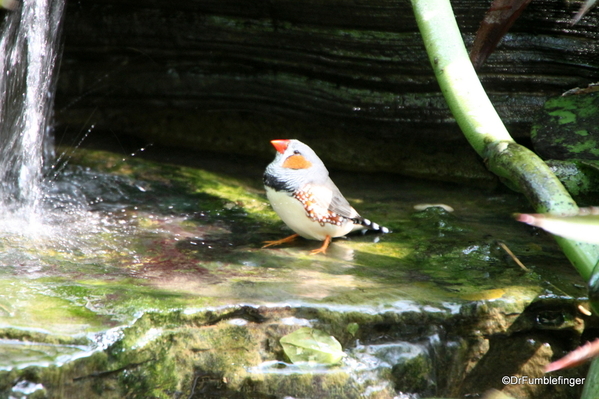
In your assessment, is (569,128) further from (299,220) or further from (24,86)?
(24,86)

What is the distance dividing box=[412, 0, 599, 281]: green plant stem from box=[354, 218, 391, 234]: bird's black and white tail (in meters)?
0.84

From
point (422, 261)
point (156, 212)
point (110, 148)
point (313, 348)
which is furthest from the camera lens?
point (110, 148)

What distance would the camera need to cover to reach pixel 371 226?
11.2 feet

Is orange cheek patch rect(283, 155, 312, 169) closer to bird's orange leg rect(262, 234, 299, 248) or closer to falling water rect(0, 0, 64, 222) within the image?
bird's orange leg rect(262, 234, 299, 248)

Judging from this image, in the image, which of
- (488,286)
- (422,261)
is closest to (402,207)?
(422,261)

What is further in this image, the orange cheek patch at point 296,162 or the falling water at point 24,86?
the falling water at point 24,86

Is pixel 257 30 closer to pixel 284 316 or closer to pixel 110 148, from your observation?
pixel 110 148

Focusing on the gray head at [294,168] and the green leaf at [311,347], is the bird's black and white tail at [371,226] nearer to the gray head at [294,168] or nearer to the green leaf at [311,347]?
the gray head at [294,168]

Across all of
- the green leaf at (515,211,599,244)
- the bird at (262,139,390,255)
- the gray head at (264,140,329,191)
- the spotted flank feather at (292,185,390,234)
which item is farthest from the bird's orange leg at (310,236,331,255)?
the green leaf at (515,211,599,244)

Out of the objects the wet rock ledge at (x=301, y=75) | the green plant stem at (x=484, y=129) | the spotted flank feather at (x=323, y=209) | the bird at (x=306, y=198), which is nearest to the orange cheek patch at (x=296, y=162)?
the bird at (x=306, y=198)

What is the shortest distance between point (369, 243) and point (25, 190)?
2225mm

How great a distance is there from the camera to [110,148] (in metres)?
4.88

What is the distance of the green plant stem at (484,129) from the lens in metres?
2.30

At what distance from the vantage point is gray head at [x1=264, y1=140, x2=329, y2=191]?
10.5ft
